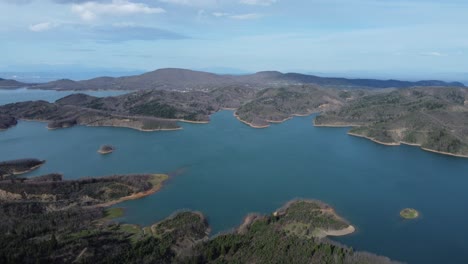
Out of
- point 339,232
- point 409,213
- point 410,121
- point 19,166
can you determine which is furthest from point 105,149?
point 410,121

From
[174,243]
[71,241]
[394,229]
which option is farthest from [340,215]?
[71,241]

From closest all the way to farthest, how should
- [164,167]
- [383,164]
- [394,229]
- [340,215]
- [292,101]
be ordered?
[394,229] < [340,215] < [164,167] < [383,164] < [292,101]

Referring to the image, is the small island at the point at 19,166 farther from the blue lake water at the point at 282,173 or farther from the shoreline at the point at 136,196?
the shoreline at the point at 136,196

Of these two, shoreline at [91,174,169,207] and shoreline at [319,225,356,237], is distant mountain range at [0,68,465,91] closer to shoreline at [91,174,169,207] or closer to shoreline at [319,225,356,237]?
shoreline at [91,174,169,207]

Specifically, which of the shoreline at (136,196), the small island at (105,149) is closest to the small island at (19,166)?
the small island at (105,149)

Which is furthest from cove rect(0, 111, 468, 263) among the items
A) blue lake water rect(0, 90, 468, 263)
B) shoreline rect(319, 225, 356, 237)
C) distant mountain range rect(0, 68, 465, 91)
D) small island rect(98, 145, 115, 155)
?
distant mountain range rect(0, 68, 465, 91)

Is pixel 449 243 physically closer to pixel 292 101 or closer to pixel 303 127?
pixel 303 127

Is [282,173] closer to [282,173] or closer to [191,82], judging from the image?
[282,173]
